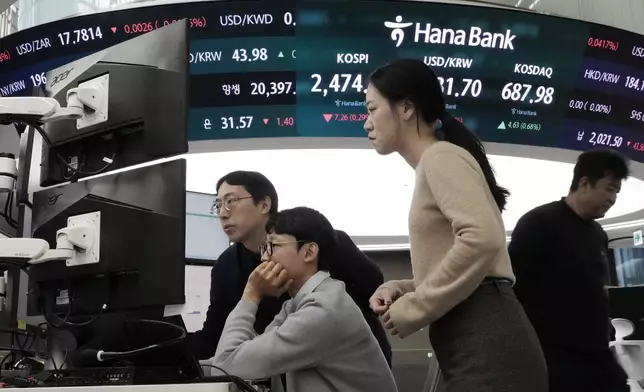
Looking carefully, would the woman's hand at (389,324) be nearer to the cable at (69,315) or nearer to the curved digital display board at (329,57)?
the cable at (69,315)

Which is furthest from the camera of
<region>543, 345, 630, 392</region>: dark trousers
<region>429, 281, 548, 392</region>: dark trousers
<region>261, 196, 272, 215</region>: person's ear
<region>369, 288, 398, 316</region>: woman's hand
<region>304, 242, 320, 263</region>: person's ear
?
<region>261, 196, 272, 215</region>: person's ear

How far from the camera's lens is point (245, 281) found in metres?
2.04

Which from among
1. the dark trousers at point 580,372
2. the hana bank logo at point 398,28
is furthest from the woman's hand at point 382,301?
the hana bank logo at point 398,28

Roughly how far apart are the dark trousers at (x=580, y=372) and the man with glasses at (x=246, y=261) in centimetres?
50

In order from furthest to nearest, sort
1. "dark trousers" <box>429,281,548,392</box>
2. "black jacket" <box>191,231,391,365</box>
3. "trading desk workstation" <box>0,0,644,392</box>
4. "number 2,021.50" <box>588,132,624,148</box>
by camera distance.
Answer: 1. "number 2,021.50" <box>588,132,624,148</box>
2. "trading desk workstation" <box>0,0,644,392</box>
3. "black jacket" <box>191,231,391,365</box>
4. "dark trousers" <box>429,281,548,392</box>

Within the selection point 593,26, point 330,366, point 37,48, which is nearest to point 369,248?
point 593,26

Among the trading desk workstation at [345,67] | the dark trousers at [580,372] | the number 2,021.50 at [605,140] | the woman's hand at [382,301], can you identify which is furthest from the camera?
the number 2,021.50 at [605,140]

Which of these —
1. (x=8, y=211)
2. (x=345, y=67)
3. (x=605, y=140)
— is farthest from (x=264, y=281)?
(x=605, y=140)

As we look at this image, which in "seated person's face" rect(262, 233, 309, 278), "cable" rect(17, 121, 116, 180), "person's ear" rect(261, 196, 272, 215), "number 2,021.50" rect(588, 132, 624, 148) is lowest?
"seated person's face" rect(262, 233, 309, 278)

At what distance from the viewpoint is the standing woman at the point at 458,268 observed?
1.10m

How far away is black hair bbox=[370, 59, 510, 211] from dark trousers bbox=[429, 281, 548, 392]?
23cm

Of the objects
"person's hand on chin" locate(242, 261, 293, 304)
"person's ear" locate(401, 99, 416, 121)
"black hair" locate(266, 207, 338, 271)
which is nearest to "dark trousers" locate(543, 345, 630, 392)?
"black hair" locate(266, 207, 338, 271)

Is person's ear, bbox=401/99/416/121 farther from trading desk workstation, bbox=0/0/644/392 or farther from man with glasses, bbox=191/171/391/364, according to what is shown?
trading desk workstation, bbox=0/0/644/392

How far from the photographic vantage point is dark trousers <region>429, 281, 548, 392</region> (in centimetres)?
109
